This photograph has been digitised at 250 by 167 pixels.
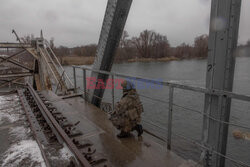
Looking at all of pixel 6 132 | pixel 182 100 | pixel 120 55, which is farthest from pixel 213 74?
pixel 120 55

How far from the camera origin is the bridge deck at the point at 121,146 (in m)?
2.29

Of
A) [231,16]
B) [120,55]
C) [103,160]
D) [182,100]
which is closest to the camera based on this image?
[231,16]

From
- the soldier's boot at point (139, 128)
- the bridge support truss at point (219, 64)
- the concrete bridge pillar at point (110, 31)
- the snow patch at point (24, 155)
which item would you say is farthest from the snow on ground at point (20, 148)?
the bridge support truss at point (219, 64)

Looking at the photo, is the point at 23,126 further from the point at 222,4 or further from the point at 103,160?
the point at 222,4

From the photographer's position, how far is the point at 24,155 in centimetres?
244

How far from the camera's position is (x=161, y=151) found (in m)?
2.48

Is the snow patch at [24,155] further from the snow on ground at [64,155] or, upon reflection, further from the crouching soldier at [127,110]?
the crouching soldier at [127,110]

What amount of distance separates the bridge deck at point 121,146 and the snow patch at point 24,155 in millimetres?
735

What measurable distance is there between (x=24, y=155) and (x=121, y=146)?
1.34 metres

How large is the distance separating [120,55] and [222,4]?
3586 cm

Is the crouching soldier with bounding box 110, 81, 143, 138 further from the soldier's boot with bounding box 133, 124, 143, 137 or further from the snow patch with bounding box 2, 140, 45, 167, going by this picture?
the snow patch with bounding box 2, 140, 45, 167

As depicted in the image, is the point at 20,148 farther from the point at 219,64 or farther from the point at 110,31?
the point at 219,64

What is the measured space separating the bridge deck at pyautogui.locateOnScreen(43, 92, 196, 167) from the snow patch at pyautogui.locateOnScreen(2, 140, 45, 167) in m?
0.73

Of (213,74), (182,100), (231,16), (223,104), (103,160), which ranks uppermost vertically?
(231,16)
